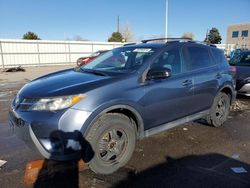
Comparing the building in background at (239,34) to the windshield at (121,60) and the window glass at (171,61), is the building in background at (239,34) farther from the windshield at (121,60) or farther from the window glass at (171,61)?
the windshield at (121,60)

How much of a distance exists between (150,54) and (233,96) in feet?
8.87

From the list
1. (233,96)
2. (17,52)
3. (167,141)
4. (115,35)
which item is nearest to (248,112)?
(233,96)

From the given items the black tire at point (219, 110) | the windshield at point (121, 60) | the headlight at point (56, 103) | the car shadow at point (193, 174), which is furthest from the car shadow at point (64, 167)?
the black tire at point (219, 110)

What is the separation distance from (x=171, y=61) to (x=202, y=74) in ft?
2.58

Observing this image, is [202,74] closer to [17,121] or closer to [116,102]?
[116,102]

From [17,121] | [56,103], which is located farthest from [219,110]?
[17,121]

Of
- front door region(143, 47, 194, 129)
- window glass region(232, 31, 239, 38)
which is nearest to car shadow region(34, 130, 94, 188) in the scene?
front door region(143, 47, 194, 129)

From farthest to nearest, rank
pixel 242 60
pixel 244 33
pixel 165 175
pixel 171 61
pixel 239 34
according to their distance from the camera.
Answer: pixel 239 34 → pixel 244 33 → pixel 242 60 → pixel 171 61 → pixel 165 175

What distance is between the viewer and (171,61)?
3.94 m

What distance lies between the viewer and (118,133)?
3.29 meters

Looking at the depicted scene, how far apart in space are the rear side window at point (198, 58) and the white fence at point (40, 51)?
2202 centimetres

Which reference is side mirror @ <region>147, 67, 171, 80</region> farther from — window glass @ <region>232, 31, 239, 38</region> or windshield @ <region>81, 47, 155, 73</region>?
window glass @ <region>232, 31, 239, 38</region>

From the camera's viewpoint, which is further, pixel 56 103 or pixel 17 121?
pixel 17 121

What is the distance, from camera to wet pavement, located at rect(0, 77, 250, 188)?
2.98 m
